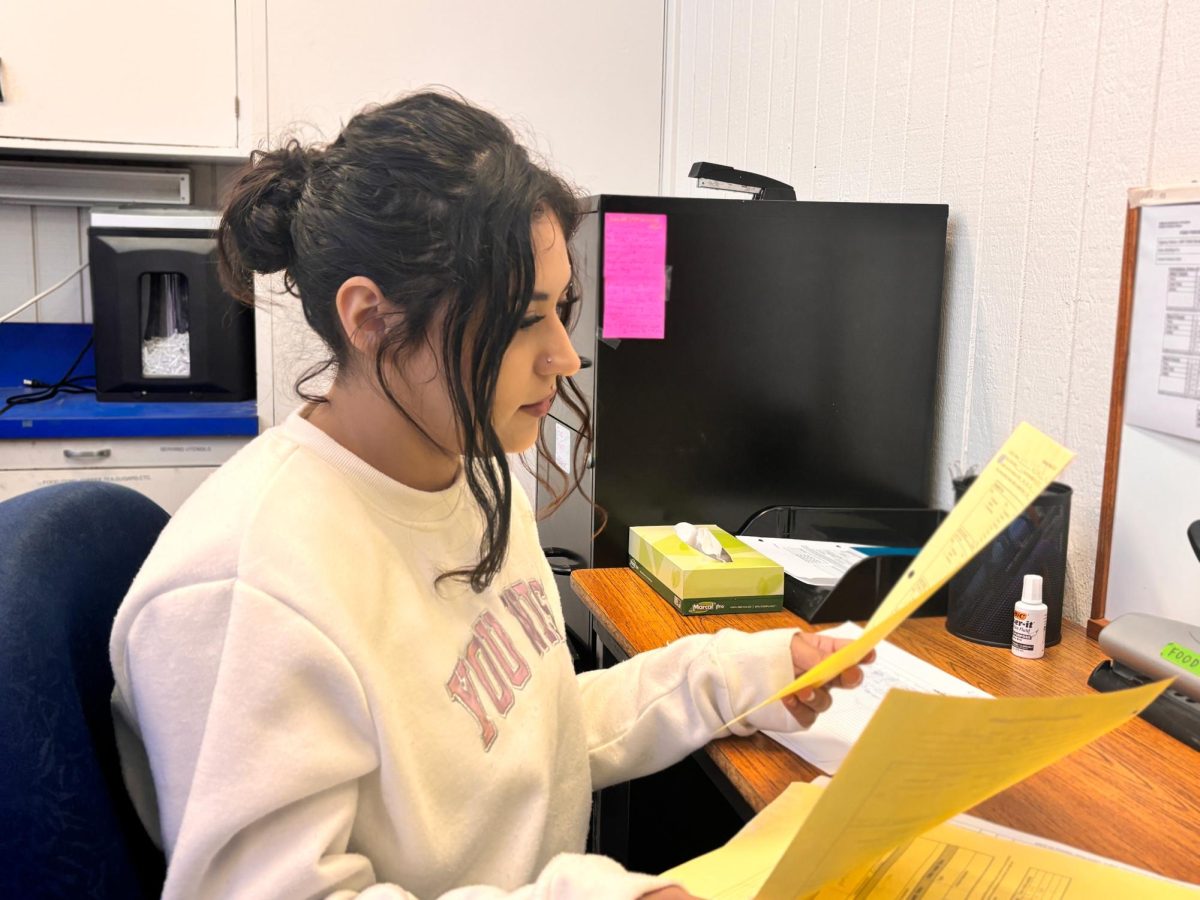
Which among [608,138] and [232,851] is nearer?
[232,851]

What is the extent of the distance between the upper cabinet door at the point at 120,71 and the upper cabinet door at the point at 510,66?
0.65 ft

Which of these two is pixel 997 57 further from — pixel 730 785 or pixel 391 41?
pixel 391 41

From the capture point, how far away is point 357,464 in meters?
0.77

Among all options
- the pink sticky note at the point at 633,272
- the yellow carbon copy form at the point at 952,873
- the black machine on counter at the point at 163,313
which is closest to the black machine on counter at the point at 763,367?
the pink sticky note at the point at 633,272

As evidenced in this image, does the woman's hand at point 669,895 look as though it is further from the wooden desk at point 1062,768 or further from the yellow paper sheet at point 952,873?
the wooden desk at point 1062,768

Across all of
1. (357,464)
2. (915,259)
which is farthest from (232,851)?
(915,259)

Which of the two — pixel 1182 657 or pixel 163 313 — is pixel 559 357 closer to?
pixel 1182 657

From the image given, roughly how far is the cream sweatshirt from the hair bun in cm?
16

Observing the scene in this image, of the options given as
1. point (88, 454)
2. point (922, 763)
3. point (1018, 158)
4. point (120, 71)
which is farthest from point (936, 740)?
point (120, 71)

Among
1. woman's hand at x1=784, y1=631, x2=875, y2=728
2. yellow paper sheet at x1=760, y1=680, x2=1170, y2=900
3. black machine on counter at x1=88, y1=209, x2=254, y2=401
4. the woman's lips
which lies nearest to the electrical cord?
black machine on counter at x1=88, y1=209, x2=254, y2=401

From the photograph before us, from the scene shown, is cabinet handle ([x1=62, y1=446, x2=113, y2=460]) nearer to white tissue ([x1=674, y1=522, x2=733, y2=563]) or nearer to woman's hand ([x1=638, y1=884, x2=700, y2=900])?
white tissue ([x1=674, y1=522, x2=733, y2=563])

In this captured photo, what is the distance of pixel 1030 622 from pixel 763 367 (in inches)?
19.5

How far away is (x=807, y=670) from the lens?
86cm

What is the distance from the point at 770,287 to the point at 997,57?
40 cm
